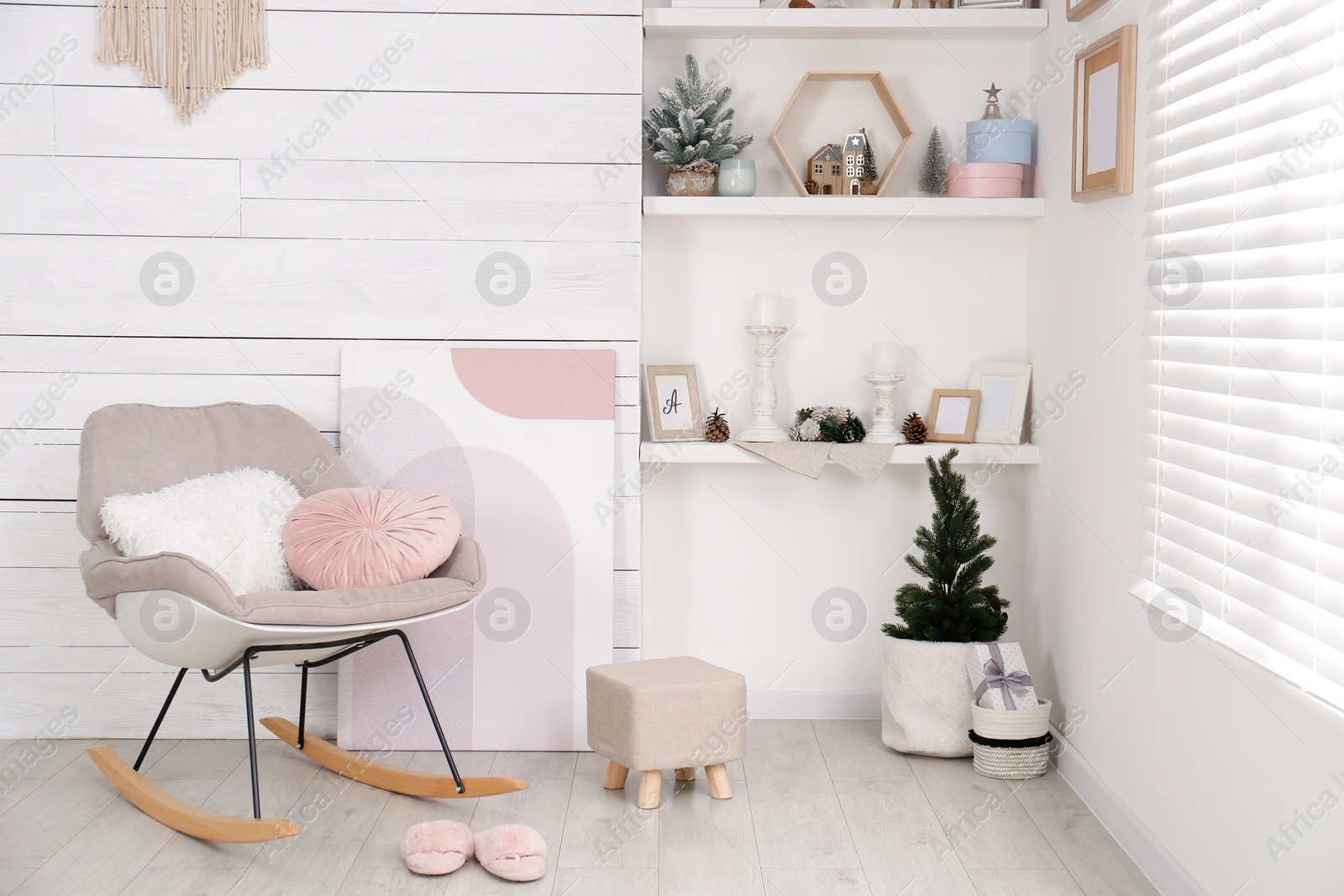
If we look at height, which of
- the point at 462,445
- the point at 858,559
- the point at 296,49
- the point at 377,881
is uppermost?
the point at 296,49

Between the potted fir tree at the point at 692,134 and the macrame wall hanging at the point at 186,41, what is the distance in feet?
3.36

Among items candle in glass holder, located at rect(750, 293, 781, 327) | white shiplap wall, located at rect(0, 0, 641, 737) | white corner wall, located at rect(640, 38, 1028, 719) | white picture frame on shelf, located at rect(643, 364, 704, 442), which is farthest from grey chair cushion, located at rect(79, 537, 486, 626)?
candle in glass holder, located at rect(750, 293, 781, 327)

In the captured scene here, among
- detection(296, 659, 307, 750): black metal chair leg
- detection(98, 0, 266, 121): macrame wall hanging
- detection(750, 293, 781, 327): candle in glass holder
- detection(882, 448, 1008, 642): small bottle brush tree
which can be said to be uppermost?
detection(98, 0, 266, 121): macrame wall hanging

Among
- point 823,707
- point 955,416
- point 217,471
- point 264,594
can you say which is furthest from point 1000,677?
point 217,471

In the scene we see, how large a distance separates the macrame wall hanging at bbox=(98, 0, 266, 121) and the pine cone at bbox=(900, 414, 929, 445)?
1.90 m

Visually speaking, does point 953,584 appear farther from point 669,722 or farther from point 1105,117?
point 1105,117

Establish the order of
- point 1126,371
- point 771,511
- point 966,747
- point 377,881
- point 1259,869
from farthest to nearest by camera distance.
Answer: point 771,511, point 966,747, point 1126,371, point 377,881, point 1259,869

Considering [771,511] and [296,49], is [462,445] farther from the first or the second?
[296,49]

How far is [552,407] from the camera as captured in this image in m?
2.73

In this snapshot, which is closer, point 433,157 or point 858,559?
point 433,157

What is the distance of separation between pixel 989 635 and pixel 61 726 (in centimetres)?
236

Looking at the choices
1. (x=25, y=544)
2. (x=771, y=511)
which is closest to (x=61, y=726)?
(x=25, y=544)

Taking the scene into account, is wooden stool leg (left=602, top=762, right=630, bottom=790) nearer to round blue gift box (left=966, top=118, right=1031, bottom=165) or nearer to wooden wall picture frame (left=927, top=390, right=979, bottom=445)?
wooden wall picture frame (left=927, top=390, right=979, bottom=445)

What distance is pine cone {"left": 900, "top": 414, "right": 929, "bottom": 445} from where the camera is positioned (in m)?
2.84
